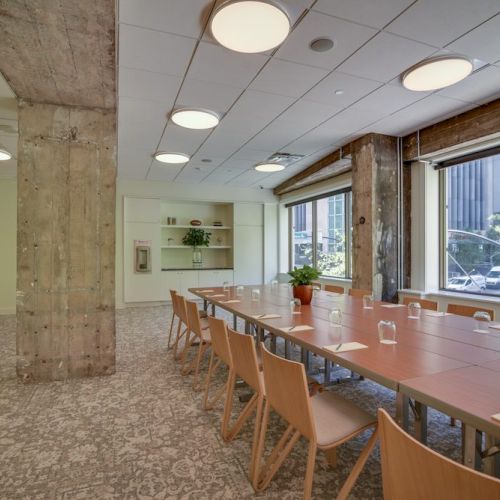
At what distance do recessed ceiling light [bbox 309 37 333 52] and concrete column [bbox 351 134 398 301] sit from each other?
231 cm

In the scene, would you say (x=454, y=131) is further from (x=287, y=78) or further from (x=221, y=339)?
(x=221, y=339)

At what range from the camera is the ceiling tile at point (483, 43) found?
253 cm

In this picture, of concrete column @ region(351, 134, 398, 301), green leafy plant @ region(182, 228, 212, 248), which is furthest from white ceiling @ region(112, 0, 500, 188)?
green leafy plant @ region(182, 228, 212, 248)

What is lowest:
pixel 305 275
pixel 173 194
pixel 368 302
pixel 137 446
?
pixel 137 446

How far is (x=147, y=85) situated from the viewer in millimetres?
3387

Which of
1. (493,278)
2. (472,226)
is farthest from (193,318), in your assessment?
(472,226)

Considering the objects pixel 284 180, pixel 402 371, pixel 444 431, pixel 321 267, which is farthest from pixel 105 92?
Answer: pixel 321 267

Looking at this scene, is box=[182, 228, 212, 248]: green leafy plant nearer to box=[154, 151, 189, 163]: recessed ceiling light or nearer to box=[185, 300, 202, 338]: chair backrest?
box=[154, 151, 189, 163]: recessed ceiling light

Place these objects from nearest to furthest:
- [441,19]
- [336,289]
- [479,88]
Result: [441,19] → [479,88] → [336,289]

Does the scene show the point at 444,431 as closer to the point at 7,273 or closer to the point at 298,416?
the point at 298,416

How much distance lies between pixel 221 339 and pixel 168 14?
2.32 meters

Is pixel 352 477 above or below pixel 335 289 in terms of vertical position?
below

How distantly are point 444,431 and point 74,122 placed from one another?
413cm

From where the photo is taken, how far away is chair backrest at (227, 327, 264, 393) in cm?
188
